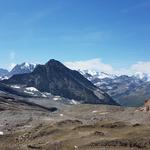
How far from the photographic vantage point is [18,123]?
153125 millimetres

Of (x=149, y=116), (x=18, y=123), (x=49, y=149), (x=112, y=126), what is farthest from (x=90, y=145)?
(x=18, y=123)

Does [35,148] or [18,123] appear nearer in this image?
[35,148]

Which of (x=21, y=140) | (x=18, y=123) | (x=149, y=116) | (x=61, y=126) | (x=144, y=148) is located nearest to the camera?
(x=144, y=148)

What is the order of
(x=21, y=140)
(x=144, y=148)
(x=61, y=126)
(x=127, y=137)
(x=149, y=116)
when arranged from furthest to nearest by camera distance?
(x=149, y=116), (x=61, y=126), (x=21, y=140), (x=127, y=137), (x=144, y=148)

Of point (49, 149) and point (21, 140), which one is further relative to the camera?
point (21, 140)

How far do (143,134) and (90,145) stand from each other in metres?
14.0

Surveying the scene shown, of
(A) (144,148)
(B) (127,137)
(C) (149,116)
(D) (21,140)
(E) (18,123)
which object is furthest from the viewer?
(E) (18,123)

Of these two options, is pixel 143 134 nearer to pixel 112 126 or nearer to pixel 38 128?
pixel 112 126

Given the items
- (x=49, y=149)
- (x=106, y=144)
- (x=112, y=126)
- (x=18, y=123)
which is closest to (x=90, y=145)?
(x=106, y=144)

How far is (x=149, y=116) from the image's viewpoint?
13538 cm

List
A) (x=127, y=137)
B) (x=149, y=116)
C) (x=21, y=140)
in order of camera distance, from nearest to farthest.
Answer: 1. (x=127, y=137)
2. (x=21, y=140)
3. (x=149, y=116)

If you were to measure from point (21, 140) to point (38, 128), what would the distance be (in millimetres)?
13325

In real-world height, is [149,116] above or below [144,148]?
above

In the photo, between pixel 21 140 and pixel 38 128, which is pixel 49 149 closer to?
pixel 21 140
